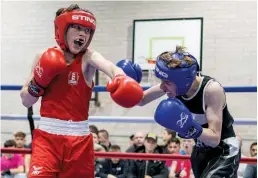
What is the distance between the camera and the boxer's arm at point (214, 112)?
1883 mm

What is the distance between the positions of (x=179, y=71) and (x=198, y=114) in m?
0.24

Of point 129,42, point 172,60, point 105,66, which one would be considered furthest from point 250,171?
point 129,42

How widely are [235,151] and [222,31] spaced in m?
4.27

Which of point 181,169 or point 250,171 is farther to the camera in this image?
point 181,169

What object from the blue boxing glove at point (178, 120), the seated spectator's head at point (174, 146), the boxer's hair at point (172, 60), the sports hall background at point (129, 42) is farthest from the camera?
the sports hall background at point (129, 42)

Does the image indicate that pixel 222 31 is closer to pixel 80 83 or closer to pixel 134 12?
pixel 134 12

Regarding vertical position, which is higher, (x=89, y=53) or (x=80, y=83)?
(x=89, y=53)

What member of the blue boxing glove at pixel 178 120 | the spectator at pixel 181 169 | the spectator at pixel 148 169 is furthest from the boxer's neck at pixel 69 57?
the spectator at pixel 181 169

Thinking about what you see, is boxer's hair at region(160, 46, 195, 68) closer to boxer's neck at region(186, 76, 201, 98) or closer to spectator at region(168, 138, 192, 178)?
boxer's neck at region(186, 76, 201, 98)

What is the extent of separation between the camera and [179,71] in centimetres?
188

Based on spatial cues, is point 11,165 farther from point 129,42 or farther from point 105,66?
point 105,66

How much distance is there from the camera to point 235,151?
78.4 inches

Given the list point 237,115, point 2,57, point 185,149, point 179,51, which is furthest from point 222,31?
point 179,51

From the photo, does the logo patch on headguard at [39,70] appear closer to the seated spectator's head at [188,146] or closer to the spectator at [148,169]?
the spectator at [148,169]
